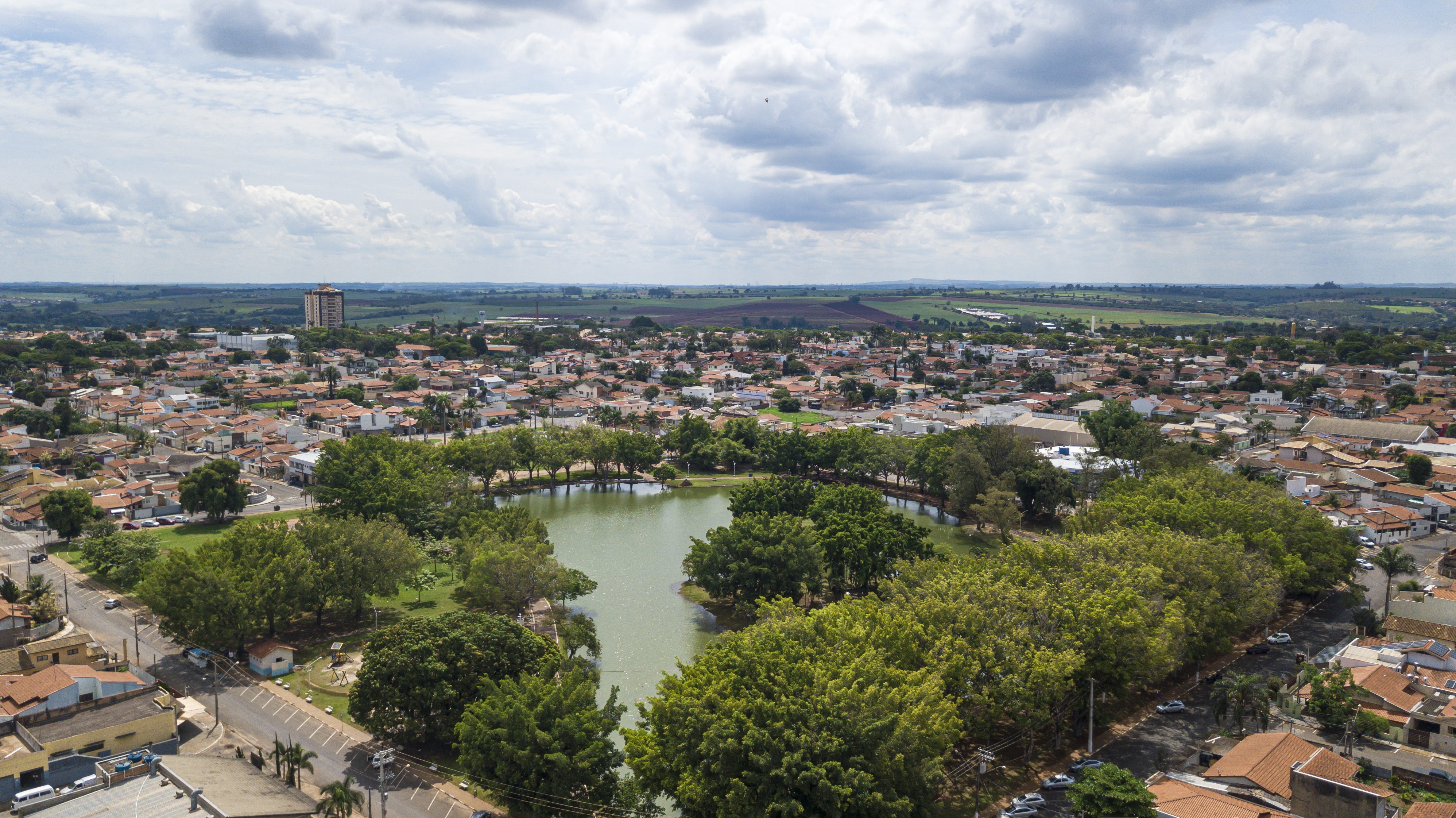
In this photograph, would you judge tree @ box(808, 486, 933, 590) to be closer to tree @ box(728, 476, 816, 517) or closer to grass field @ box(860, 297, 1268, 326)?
tree @ box(728, 476, 816, 517)

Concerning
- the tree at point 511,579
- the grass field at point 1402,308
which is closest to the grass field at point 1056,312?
the grass field at point 1402,308

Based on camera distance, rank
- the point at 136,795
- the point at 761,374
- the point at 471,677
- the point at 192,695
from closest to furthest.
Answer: the point at 136,795, the point at 471,677, the point at 192,695, the point at 761,374

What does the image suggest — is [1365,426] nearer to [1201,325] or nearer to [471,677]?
[471,677]

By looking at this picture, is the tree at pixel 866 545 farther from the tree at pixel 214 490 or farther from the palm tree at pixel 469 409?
the palm tree at pixel 469 409

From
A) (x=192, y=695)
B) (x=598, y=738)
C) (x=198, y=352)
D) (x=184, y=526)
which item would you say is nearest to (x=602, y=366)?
(x=198, y=352)

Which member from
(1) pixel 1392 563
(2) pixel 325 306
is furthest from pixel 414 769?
(2) pixel 325 306

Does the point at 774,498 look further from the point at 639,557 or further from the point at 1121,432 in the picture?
the point at 1121,432

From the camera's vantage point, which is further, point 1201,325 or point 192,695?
point 1201,325

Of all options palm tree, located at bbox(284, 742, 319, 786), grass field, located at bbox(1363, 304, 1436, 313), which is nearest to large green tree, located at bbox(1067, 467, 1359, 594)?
palm tree, located at bbox(284, 742, 319, 786)
